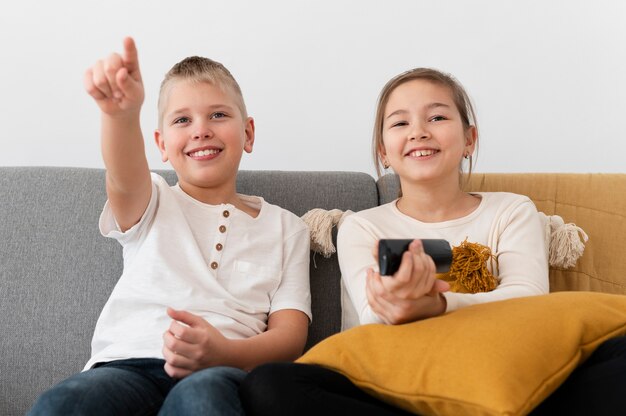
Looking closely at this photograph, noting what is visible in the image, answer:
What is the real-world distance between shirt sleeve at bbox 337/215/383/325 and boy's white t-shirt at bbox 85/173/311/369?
105 mm

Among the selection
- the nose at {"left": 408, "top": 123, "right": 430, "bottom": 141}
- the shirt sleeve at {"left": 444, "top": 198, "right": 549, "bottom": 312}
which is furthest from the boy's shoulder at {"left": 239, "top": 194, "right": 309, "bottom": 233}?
the shirt sleeve at {"left": 444, "top": 198, "right": 549, "bottom": 312}

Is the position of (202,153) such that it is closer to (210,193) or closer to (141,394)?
(210,193)

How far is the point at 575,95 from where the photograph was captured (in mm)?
2225

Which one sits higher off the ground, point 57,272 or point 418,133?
point 418,133

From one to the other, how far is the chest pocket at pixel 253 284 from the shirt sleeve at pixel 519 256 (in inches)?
16.2

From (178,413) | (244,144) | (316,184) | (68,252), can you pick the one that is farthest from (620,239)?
(68,252)

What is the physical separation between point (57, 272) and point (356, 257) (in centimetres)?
68

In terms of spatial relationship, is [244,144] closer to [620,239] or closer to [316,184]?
[316,184]

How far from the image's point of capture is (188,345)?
119cm

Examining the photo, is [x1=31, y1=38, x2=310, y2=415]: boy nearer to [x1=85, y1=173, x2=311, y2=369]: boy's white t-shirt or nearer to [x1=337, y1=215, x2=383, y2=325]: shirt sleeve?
[x1=85, y1=173, x2=311, y2=369]: boy's white t-shirt

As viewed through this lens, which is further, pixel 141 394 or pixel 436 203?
pixel 436 203

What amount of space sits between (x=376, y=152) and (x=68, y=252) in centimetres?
75

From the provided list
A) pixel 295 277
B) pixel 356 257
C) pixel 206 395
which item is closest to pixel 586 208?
pixel 356 257

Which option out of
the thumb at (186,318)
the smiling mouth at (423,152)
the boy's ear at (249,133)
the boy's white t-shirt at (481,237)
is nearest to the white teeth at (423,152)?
the smiling mouth at (423,152)
